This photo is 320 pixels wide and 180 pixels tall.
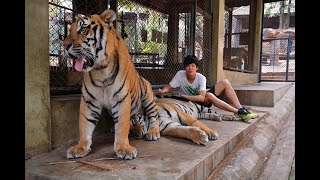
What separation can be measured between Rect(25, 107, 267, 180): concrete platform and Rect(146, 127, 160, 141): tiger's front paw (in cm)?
6

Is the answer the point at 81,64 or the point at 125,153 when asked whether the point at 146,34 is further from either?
the point at 125,153

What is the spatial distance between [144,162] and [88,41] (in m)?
1.05

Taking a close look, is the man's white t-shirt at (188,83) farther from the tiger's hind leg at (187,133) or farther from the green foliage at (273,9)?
the green foliage at (273,9)

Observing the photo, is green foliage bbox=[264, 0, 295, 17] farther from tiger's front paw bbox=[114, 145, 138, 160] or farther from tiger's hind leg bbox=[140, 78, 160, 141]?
tiger's front paw bbox=[114, 145, 138, 160]

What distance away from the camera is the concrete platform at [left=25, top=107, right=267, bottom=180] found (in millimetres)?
1950

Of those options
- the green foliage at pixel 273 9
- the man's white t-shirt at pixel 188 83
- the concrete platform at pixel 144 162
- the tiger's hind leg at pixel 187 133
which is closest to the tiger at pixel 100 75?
the concrete platform at pixel 144 162

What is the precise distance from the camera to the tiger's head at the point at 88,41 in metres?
2.13

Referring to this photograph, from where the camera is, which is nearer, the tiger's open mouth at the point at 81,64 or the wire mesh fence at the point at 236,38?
the tiger's open mouth at the point at 81,64

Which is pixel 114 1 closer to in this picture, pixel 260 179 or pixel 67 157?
pixel 67 157

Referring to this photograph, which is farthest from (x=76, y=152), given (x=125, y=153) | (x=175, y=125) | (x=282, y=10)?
(x=282, y=10)

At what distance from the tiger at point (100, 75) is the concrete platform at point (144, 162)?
0.42ft

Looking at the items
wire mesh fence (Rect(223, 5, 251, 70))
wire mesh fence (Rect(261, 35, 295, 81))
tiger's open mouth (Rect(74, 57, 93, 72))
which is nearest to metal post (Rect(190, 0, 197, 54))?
tiger's open mouth (Rect(74, 57, 93, 72))

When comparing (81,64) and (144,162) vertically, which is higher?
(81,64)

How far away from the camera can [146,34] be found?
20.9 ft
